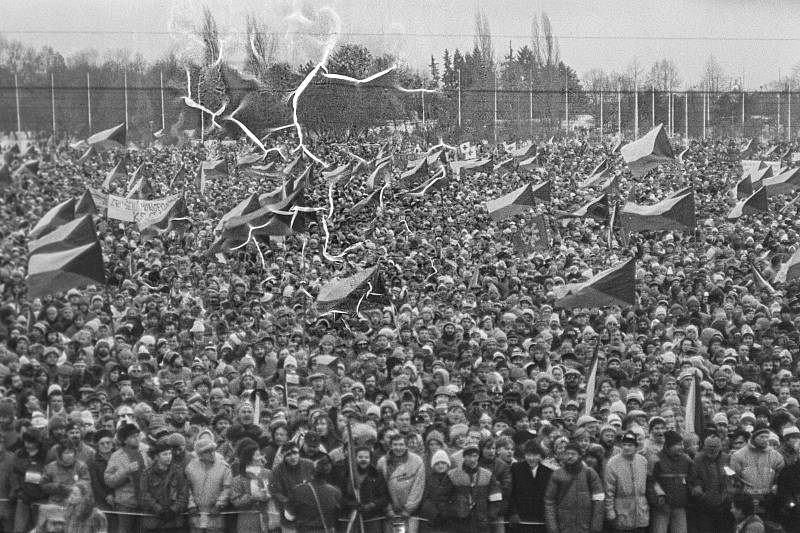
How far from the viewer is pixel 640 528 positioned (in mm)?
10062

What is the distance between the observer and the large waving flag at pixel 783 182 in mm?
29688

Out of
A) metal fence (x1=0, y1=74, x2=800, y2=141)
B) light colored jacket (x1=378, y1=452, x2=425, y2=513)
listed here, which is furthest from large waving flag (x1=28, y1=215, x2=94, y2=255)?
metal fence (x1=0, y1=74, x2=800, y2=141)

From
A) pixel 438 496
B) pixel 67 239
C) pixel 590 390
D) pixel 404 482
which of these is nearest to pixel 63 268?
pixel 67 239

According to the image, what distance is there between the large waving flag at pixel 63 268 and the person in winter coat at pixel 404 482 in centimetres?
466

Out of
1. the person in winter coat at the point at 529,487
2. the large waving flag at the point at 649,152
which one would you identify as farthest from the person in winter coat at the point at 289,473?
the large waving flag at the point at 649,152

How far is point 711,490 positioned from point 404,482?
2028 millimetres

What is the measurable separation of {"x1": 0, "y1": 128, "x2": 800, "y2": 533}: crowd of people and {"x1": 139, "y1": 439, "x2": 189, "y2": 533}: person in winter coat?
0.01 metres

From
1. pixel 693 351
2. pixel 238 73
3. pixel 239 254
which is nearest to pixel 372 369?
pixel 693 351

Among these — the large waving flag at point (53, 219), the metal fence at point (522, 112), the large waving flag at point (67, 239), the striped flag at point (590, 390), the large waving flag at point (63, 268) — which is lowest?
the striped flag at point (590, 390)

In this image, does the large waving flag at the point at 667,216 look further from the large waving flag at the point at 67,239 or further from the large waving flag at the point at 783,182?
the large waving flag at the point at 783,182

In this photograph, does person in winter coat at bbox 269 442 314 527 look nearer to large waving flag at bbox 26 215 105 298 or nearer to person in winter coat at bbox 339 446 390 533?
person in winter coat at bbox 339 446 390 533

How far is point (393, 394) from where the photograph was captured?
12.1 meters

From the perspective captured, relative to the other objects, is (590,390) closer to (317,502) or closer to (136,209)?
(317,502)

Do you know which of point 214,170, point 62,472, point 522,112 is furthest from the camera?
point 522,112
